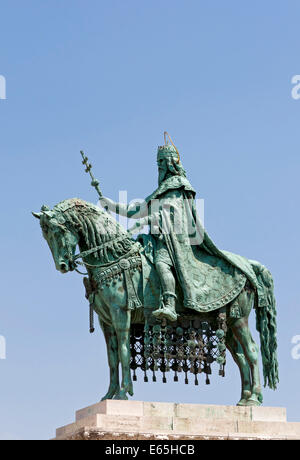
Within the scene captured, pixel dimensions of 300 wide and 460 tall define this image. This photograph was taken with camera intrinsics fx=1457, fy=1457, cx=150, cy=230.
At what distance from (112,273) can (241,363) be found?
307 cm

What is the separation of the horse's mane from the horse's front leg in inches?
41.9

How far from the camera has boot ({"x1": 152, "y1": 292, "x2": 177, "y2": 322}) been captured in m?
26.4

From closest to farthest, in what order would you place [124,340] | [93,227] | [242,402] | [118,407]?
[118,407] < [124,340] < [93,227] < [242,402]

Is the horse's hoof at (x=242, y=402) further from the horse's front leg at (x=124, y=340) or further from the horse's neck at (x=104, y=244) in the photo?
the horse's neck at (x=104, y=244)

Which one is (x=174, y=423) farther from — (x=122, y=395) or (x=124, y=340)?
(x=124, y=340)

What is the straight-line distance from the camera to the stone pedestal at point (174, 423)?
2548cm

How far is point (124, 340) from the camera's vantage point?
26.5 meters

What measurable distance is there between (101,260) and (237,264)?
2.62 meters

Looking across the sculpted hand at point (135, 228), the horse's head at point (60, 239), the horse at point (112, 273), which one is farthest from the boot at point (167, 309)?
the horse's head at point (60, 239)

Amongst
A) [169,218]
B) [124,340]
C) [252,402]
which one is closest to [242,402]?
[252,402]

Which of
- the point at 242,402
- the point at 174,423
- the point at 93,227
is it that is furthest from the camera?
the point at 242,402

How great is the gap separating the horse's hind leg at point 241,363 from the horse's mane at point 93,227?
8.99ft
